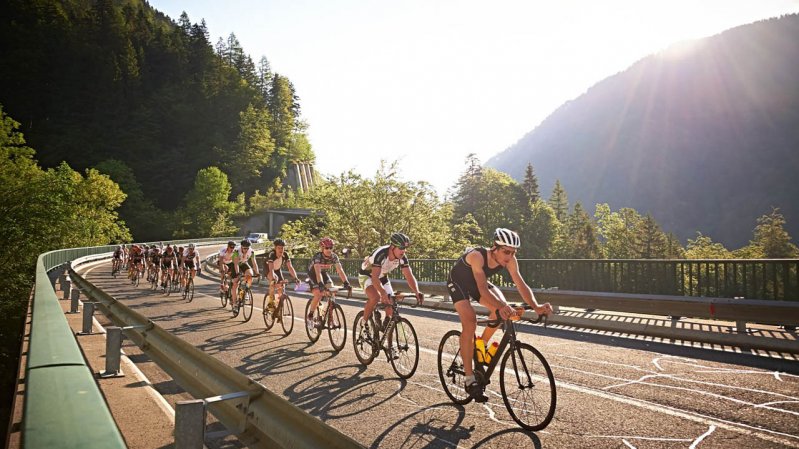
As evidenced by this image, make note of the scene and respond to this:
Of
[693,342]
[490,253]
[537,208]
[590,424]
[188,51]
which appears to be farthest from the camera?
[188,51]

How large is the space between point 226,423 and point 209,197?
101m

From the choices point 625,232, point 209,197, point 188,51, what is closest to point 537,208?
point 625,232

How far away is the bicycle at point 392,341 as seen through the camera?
7453 millimetres

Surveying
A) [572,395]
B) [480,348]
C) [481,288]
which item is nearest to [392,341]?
[480,348]

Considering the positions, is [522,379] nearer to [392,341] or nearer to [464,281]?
[464,281]

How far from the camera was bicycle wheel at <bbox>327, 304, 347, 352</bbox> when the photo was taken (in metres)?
9.23

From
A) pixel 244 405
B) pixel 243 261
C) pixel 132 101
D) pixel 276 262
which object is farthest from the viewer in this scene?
pixel 132 101

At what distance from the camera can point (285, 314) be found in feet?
37.3

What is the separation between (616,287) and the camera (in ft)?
42.6

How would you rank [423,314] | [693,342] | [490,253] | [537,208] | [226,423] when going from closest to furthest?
[226,423]
[490,253]
[693,342]
[423,314]
[537,208]

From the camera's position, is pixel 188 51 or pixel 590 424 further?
pixel 188 51

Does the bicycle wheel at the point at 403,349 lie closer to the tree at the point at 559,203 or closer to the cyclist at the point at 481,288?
the cyclist at the point at 481,288

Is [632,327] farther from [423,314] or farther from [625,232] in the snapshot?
[625,232]

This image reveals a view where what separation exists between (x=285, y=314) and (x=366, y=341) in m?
3.70
